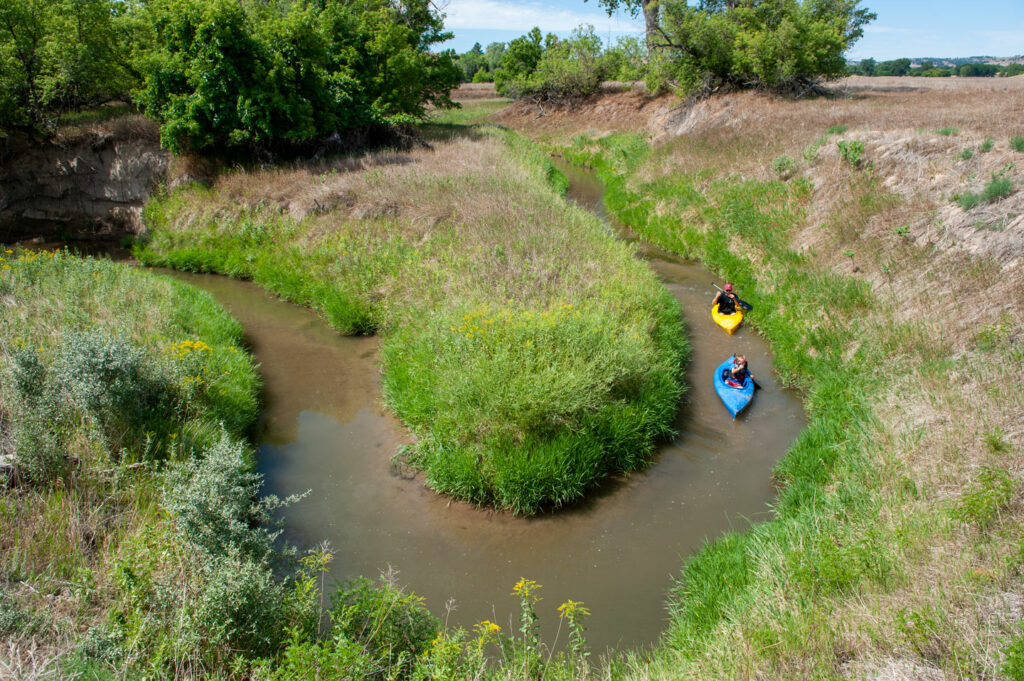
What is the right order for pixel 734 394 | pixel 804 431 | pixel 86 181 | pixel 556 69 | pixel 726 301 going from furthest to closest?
pixel 556 69 → pixel 86 181 → pixel 726 301 → pixel 734 394 → pixel 804 431

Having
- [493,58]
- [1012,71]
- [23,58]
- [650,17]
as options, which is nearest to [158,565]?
[23,58]

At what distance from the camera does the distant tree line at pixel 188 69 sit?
52.8 ft

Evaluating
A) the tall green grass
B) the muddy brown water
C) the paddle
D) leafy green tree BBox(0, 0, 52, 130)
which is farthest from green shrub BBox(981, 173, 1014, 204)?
leafy green tree BBox(0, 0, 52, 130)

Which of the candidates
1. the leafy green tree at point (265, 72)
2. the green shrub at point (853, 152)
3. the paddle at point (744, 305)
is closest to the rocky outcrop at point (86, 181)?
the leafy green tree at point (265, 72)

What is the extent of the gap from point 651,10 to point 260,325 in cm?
2862

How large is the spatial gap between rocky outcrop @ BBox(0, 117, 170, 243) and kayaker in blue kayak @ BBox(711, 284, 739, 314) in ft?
50.8

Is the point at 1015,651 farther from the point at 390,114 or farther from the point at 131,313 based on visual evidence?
the point at 390,114

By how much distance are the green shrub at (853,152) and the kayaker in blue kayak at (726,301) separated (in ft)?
17.1

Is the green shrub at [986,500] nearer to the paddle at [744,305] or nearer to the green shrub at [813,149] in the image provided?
the paddle at [744,305]

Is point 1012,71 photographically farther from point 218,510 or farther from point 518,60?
point 218,510

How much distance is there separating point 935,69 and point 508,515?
6617 centimetres

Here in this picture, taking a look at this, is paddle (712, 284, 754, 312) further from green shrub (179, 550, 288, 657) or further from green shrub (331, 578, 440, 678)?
green shrub (179, 550, 288, 657)

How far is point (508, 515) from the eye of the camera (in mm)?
7387

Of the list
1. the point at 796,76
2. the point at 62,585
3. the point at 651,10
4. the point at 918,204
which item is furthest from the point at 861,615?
the point at 651,10
